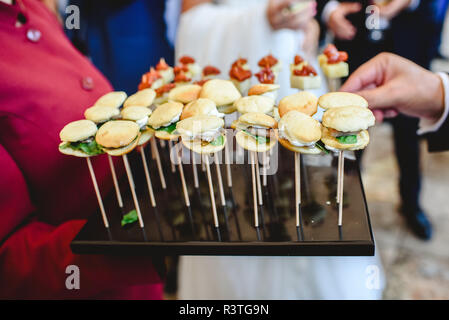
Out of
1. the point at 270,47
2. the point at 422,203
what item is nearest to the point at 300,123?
the point at 270,47

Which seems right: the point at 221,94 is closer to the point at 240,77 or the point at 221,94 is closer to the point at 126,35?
the point at 240,77

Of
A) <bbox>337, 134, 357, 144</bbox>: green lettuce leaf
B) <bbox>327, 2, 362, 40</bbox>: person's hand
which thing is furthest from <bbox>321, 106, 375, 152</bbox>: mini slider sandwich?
<bbox>327, 2, 362, 40</bbox>: person's hand

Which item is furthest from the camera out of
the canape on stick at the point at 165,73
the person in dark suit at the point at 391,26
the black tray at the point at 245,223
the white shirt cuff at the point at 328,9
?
the white shirt cuff at the point at 328,9

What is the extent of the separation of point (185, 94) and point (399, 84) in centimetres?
63

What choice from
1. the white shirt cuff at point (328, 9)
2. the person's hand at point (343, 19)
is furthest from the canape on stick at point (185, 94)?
the white shirt cuff at point (328, 9)

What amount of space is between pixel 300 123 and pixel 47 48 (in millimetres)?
778

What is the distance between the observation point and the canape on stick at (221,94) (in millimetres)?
976

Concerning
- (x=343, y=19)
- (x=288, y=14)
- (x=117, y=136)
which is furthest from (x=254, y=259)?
(x=343, y=19)

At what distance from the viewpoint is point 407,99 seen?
1.08 meters

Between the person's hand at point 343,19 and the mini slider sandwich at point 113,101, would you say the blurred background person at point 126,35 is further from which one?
the mini slider sandwich at point 113,101

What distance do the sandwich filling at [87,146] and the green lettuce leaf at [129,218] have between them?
0.65 ft

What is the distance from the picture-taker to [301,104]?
89 cm

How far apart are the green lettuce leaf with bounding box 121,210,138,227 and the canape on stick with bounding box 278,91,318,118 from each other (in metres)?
0.47

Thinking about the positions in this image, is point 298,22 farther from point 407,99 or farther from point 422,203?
point 422,203
